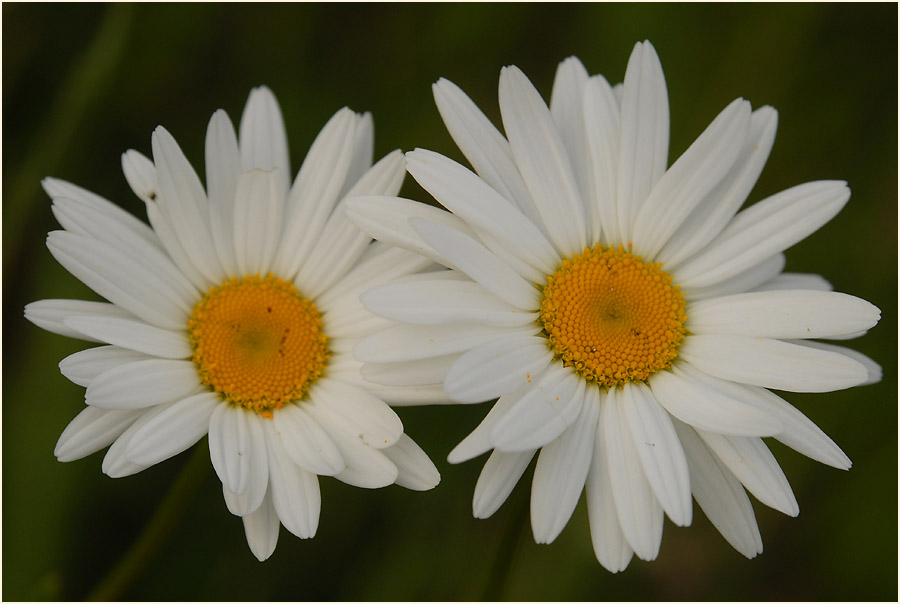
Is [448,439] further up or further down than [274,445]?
further down

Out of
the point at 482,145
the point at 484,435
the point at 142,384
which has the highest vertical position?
the point at 482,145

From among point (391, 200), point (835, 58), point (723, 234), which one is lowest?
point (391, 200)

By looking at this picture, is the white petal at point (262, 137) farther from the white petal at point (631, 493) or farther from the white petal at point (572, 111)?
the white petal at point (631, 493)

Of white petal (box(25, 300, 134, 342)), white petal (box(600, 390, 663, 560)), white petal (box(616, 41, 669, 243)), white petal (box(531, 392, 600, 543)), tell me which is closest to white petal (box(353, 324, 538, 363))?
white petal (box(531, 392, 600, 543))

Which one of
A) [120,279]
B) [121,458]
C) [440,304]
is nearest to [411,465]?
[440,304]

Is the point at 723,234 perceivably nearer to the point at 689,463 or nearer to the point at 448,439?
the point at 689,463

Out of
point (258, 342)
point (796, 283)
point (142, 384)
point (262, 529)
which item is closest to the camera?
point (142, 384)

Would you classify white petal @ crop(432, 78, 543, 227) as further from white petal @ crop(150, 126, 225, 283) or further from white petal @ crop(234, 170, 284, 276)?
white petal @ crop(150, 126, 225, 283)

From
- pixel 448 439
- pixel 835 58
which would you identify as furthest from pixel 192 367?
pixel 835 58

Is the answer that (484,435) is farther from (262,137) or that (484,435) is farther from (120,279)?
(262,137)
